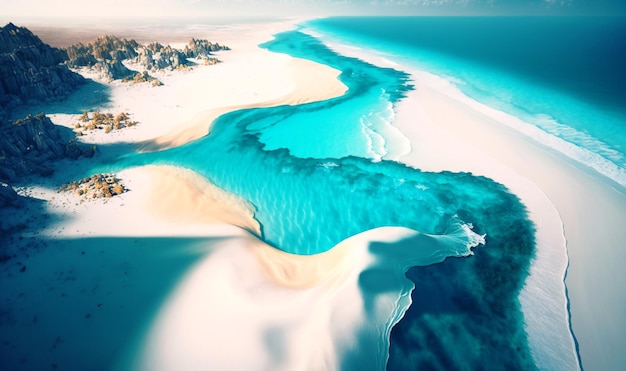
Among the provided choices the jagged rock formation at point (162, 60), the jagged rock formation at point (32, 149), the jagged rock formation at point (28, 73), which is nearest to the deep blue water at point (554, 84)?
the jagged rock formation at point (32, 149)

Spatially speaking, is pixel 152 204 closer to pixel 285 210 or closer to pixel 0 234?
pixel 0 234

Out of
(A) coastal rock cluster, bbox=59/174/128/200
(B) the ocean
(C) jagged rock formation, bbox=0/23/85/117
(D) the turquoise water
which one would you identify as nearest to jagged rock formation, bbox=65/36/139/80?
(C) jagged rock formation, bbox=0/23/85/117

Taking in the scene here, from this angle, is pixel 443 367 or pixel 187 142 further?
pixel 187 142

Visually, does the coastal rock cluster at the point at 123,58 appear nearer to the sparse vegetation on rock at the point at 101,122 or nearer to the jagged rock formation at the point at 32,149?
the sparse vegetation on rock at the point at 101,122

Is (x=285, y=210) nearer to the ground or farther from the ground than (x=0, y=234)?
nearer to the ground

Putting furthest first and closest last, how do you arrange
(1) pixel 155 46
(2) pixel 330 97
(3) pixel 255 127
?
(1) pixel 155 46, (2) pixel 330 97, (3) pixel 255 127

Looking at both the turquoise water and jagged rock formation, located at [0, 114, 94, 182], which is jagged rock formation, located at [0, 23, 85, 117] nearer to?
jagged rock formation, located at [0, 114, 94, 182]

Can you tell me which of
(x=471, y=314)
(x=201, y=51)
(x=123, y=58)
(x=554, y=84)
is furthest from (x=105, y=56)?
(x=554, y=84)

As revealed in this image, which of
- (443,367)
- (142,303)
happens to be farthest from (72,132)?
(443,367)
